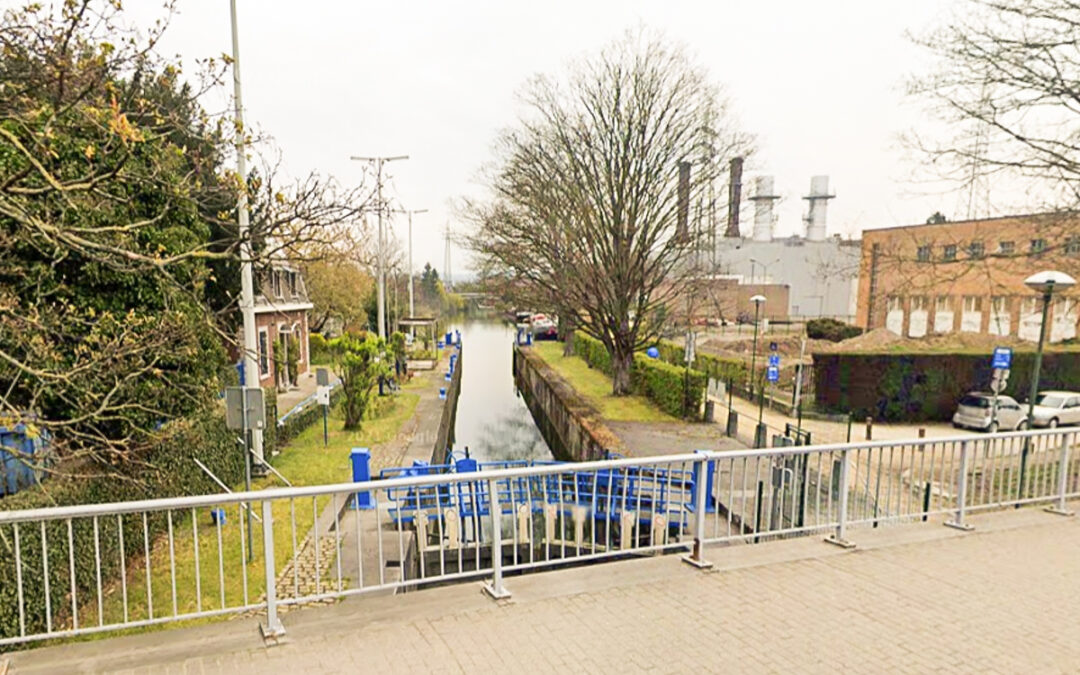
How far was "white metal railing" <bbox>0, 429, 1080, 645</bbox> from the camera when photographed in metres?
4.06

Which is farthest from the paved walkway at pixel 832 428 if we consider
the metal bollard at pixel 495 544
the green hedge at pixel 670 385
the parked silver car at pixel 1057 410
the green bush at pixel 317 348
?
the green bush at pixel 317 348

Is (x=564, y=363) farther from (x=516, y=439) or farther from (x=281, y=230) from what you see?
(x=281, y=230)

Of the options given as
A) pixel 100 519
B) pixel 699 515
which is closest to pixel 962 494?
pixel 699 515

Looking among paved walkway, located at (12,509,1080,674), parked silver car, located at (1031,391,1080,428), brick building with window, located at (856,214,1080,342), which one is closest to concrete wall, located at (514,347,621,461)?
brick building with window, located at (856,214,1080,342)

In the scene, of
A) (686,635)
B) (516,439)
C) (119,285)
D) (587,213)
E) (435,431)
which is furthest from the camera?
(516,439)

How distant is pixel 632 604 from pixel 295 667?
229 cm

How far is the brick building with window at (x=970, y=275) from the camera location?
1288 centimetres

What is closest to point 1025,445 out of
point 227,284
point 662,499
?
point 662,499

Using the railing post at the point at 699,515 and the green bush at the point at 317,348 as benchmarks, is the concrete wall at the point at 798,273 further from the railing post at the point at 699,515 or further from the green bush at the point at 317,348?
the railing post at the point at 699,515

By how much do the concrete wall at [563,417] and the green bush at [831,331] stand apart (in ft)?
66.6

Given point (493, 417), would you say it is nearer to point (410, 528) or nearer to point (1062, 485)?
point (410, 528)

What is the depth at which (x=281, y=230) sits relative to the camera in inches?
229

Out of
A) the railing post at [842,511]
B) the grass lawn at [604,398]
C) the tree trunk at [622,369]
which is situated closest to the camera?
the railing post at [842,511]

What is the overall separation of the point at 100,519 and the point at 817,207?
2836 inches
